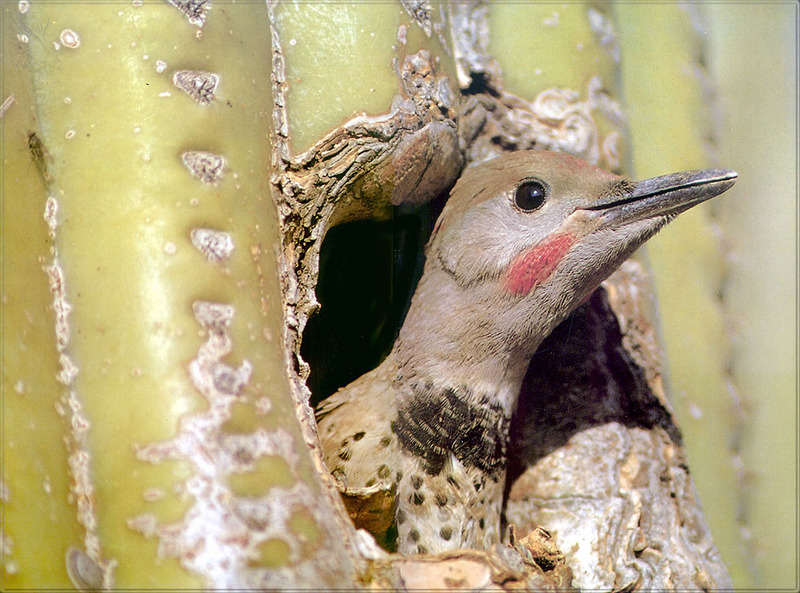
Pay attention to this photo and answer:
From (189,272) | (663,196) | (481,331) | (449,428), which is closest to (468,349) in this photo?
(481,331)

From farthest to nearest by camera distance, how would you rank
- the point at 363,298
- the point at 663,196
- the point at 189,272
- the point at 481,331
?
the point at 363,298
the point at 481,331
the point at 663,196
the point at 189,272

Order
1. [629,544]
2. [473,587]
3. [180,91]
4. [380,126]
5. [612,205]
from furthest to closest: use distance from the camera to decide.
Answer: [629,544]
[612,205]
[380,126]
[180,91]
[473,587]

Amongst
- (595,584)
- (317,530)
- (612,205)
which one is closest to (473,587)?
(317,530)

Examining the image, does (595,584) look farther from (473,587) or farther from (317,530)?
(317,530)

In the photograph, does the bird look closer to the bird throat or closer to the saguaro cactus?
the bird throat

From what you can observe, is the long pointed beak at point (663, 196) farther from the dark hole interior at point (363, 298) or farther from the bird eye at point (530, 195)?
the dark hole interior at point (363, 298)

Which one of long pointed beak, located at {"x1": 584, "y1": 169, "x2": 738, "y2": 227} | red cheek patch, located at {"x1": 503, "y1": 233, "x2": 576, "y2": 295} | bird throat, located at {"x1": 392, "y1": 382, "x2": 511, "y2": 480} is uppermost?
long pointed beak, located at {"x1": 584, "y1": 169, "x2": 738, "y2": 227}

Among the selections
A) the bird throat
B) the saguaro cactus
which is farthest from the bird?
the saguaro cactus

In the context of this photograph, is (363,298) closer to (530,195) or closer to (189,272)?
(530,195)
